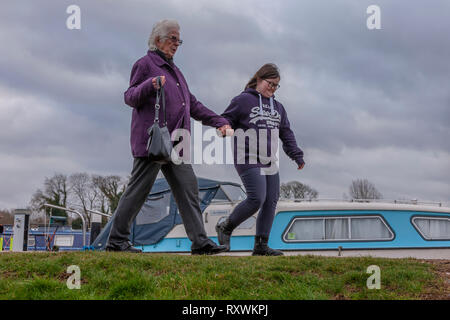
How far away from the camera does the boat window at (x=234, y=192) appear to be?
29.9ft

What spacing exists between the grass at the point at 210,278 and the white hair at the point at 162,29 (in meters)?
2.32

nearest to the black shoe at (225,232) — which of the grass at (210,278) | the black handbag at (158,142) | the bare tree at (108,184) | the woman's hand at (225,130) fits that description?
the woman's hand at (225,130)

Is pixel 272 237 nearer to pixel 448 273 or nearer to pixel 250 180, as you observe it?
pixel 250 180

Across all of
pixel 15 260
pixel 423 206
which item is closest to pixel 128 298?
pixel 15 260

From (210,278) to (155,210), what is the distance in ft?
19.7

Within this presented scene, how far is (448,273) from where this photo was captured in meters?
3.98

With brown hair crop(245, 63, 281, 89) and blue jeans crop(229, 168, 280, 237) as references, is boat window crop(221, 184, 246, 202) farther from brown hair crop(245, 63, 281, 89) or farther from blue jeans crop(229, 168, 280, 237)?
brown hair crop(245, 63, 281, 89)

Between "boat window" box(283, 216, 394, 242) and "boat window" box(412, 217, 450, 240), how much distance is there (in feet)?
1.54

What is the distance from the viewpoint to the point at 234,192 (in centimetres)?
934

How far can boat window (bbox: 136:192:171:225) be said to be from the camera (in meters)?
9.37

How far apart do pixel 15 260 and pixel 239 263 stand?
6.69 feet

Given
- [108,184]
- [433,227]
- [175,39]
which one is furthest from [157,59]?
[108,184]

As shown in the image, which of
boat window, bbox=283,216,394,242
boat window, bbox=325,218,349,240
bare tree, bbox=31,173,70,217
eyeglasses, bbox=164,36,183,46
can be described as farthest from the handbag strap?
bare tree, bbox=31,173,70,217
